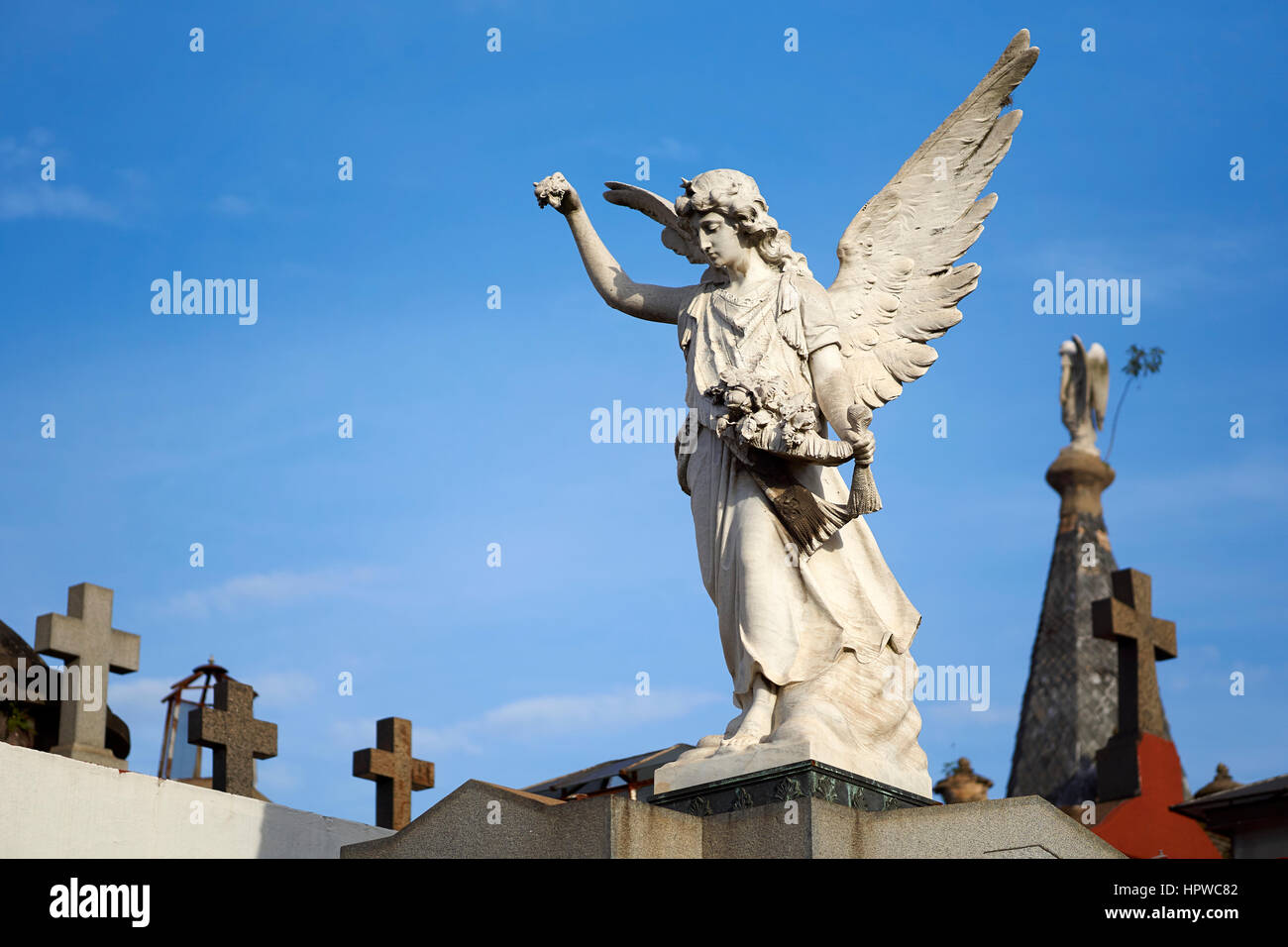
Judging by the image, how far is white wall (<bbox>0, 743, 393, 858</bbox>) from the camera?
9.04 metres

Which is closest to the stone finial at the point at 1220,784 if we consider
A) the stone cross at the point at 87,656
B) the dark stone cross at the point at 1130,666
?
the dark stone cross at the point at 1130,666

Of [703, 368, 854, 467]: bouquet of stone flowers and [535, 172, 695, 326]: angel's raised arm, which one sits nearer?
[703, 368, 854, 467]: bouquet of stone flowers

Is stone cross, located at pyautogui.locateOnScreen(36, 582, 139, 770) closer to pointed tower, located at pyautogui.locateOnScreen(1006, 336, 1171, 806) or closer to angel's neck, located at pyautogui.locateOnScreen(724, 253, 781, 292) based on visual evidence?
angel's neck, located at pyautogui.locateOnScreen(724, 253, 781, 292)

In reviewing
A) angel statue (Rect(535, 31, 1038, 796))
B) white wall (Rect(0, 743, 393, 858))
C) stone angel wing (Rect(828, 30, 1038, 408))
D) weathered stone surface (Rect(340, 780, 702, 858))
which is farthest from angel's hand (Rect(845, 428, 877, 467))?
white wall (Rect(0, 743, 393, 858))

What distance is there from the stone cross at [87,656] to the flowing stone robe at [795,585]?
4225mm

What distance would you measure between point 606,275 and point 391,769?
4.39 meters

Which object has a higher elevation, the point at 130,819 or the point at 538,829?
the point at 130,819

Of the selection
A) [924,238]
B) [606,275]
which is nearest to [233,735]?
[606,275]

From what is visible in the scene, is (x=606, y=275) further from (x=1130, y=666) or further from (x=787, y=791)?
(x=1130, y=666)

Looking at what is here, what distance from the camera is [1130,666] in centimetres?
1811

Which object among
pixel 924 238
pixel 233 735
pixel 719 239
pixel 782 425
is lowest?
pixel 233 735
